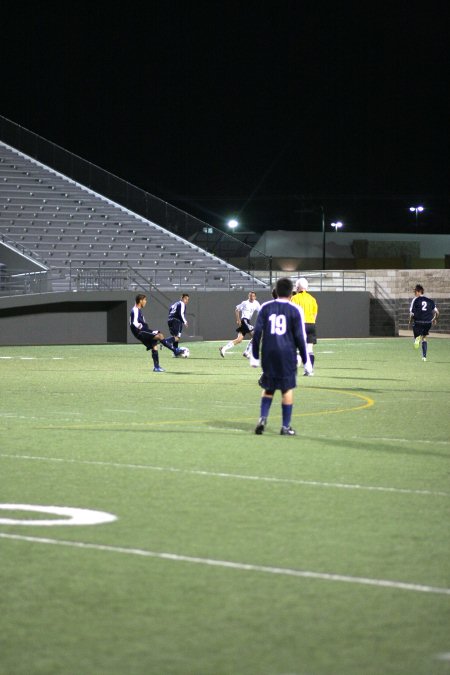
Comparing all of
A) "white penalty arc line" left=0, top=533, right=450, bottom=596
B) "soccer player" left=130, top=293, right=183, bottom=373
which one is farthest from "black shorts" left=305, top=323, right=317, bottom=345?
"white penalty arc line" left=0, top=533, right=450, bottom=596

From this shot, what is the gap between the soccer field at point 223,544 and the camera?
5.67m

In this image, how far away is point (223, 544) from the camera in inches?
317

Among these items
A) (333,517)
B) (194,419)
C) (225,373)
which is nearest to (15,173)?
(225,373)

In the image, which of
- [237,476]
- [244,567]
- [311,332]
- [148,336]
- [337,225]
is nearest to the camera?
[244,567]

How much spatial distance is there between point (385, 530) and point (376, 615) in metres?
2.32

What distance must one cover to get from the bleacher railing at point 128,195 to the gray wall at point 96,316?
3569mm

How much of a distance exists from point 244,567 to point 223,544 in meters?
0.70

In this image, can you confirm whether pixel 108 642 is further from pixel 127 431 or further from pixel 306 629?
pixel 127 431

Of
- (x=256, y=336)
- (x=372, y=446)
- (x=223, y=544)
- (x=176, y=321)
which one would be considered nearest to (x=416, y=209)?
(x=176, y=321)

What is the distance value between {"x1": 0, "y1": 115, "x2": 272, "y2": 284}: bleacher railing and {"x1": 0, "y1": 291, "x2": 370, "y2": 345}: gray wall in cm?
357

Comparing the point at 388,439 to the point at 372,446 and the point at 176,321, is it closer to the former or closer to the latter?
the point at 372,446

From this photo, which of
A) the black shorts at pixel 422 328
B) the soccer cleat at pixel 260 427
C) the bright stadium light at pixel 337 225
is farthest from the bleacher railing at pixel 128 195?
the bright stadium light at pixel 337 225

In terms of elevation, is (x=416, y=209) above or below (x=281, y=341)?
above

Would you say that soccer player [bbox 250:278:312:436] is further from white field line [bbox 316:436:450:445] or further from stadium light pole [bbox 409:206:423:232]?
stadium light pole [bbox 409:206:423:232]
